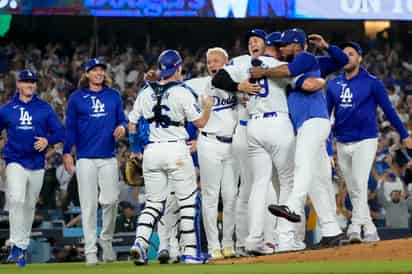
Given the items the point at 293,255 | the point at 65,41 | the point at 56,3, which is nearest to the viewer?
the point at 293,255

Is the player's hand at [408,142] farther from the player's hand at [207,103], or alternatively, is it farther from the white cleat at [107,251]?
the white cleat at [107,251]

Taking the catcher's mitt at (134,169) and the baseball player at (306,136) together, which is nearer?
the baseball player at (306,136)

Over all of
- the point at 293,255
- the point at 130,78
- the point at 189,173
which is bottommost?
the point at 293,255

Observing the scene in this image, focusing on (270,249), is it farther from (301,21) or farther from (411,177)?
(301,21)

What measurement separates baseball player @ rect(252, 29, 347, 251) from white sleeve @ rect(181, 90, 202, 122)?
0.64 metres

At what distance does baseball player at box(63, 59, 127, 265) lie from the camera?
40.6 ft

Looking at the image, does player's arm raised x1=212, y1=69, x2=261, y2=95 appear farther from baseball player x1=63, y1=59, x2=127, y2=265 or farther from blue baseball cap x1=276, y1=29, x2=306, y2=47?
baseball player x1=63, y1=59, x2=127, y2=265

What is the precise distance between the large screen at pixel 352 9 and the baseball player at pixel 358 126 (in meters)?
8.42

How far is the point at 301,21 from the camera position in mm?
25016

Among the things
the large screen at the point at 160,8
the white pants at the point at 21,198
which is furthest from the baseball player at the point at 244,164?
the large screen at the point at 160,8

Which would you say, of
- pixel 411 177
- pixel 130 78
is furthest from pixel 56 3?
pixel 411 177

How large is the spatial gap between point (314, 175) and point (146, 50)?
13799 millimetres

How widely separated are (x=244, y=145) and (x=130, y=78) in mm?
11301

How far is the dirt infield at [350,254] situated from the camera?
1023 centimetres
